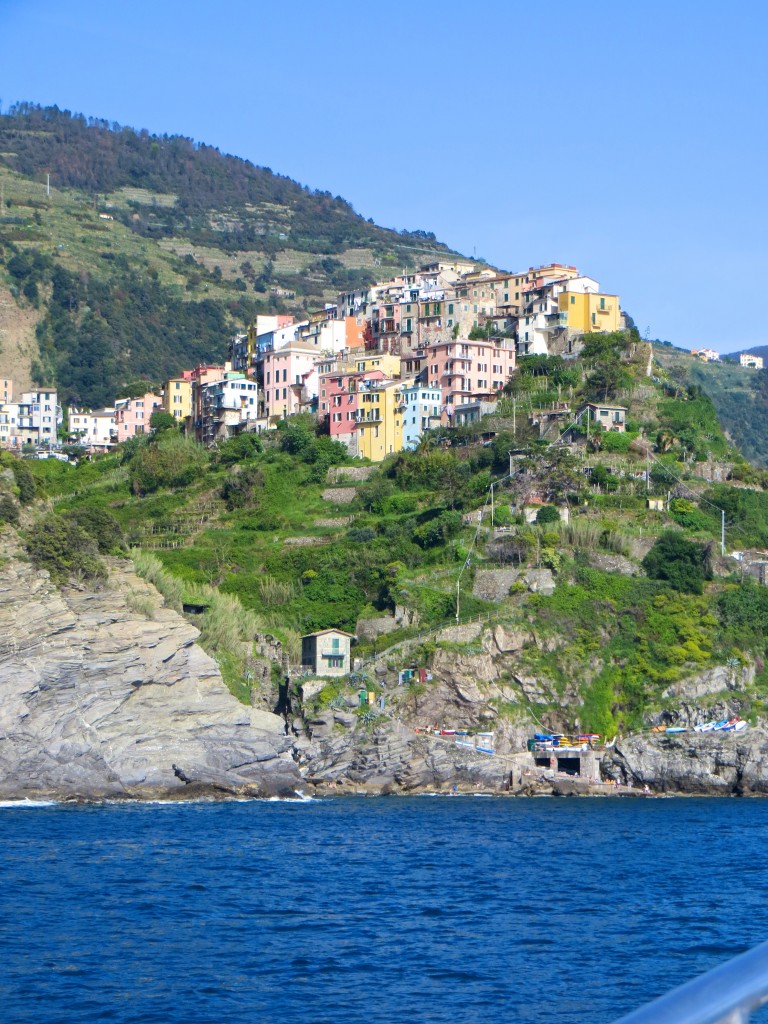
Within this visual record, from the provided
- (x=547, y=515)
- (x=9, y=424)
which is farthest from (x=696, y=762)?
(x=9, y=424)

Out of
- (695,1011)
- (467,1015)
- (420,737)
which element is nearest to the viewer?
(695,1011)

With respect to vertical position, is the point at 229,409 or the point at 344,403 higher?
the point at 229,409

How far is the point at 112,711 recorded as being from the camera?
56938mm

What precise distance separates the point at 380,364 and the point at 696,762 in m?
41.6

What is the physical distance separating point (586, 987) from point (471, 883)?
12463 millimetres

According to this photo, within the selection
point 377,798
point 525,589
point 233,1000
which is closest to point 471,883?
point 233,1000

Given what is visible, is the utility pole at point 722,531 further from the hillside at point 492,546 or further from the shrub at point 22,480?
the shrub at point 22,480

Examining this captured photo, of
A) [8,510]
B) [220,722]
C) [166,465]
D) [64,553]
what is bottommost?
[220,722]

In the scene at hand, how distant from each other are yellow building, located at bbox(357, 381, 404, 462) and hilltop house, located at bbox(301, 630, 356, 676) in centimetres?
2339

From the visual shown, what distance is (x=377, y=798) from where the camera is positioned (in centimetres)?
5831

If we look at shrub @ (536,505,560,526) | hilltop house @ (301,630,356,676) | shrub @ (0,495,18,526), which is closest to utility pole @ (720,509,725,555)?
shrub @ (536,505,560,526)

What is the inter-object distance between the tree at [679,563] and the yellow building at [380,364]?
28055mm

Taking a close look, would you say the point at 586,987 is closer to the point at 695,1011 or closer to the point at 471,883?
the point at 471,883

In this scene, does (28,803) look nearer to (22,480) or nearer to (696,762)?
(22,480)
